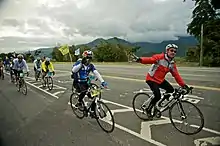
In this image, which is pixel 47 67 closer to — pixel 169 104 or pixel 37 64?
pixel 37 64

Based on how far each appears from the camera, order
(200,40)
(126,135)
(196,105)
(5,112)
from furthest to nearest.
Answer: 1. (126,135)
2. (196,105)
3. (5,112)
4. (200,40)

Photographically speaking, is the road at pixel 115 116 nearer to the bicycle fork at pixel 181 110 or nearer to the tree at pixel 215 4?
the bicycle fork at pixel 181 110

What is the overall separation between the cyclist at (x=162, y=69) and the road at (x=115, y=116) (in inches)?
2.7

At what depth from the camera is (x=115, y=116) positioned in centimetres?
317

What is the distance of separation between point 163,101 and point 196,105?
2.32ft

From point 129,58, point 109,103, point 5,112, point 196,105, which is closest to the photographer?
point 129,58

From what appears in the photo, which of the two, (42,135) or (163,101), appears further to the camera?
(163,101)

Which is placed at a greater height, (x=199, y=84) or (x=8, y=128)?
(x=199, y=84)

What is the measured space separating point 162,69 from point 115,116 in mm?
904

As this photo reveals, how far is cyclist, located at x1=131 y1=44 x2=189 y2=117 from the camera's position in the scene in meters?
2.07

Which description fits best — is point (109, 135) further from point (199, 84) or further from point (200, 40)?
point (200, 40)

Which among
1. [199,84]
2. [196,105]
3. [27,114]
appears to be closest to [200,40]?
[199,84]

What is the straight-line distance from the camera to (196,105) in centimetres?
248

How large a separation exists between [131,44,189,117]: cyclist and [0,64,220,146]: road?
0.07 meters
